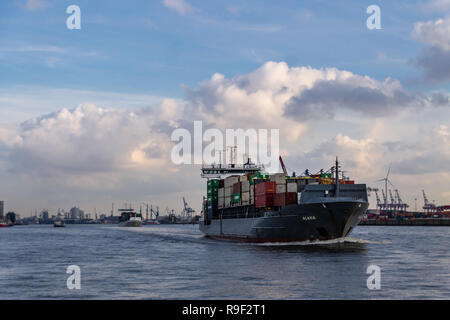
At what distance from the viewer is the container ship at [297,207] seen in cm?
6003

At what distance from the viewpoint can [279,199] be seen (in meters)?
64.4

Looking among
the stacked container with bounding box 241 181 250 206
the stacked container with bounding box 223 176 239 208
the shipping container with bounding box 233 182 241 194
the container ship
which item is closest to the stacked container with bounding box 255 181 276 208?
the container ship

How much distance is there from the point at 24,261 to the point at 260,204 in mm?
30191

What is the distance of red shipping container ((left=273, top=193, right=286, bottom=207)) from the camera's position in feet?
208

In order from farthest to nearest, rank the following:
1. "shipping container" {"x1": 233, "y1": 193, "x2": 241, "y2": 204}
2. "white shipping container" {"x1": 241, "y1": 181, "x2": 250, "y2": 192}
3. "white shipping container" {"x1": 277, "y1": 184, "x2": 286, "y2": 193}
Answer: "shipping container" {"x1": 233, "y1": 193, "x2": 241, "y2": 204} < "white shipping container" {"x1": 241, "y1": 181, "x2": 250, "y2": 192} < "white shipping container" {"x1": 277, "y1": 184, "x2": 286, "y2": 193}

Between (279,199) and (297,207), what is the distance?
13.8 feet

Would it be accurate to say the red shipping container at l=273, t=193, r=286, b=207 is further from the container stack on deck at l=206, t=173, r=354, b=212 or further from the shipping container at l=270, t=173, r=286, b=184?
the shipping container at l=270, t=173, r=286, b=184

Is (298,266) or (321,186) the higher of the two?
(321,186)

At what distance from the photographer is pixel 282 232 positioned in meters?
63.8

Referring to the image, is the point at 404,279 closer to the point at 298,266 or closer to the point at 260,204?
the point at 298,266

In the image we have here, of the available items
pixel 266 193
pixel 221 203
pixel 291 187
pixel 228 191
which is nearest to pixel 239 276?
pixel 266 193

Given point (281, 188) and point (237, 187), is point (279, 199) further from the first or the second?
point (237, 187)

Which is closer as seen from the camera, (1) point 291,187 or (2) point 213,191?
(1) point 291,187
